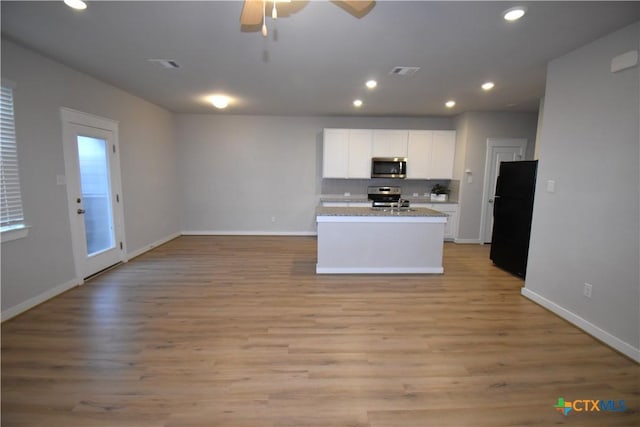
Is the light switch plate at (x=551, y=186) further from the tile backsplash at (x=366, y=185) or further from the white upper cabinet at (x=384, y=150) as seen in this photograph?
the tile backsplash at (x=366, y=185)

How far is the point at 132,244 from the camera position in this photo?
469cm

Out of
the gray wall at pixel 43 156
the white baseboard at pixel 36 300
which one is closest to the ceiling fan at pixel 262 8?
the gray wall at pixel 43 156

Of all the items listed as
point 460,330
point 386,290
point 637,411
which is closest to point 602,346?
point 637,411

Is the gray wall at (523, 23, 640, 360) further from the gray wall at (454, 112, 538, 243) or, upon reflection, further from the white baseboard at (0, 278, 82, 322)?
the white baseboard at (0, 278, 82, 322)

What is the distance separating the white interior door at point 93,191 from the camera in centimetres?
341

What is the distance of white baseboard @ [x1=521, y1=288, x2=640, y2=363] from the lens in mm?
2255

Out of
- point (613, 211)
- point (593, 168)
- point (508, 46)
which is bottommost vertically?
point (613, 211)

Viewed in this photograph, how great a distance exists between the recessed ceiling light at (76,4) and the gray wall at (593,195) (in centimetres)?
422

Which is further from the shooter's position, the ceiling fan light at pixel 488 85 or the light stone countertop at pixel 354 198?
the light stone countertop at pixel 354 198

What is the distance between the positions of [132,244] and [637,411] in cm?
592

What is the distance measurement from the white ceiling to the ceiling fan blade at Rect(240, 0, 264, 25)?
0.27 metres

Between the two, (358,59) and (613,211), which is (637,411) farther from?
(358,59)

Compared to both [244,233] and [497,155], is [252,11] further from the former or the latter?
[497,155]

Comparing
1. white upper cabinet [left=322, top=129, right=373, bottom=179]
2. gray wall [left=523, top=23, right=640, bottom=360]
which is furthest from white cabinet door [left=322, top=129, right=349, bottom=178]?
gray wall [left=523, top=23, right=640, bottom=360]
